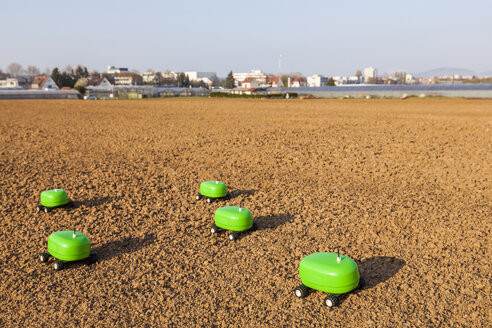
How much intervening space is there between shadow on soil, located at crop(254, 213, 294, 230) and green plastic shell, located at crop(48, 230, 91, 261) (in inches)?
123

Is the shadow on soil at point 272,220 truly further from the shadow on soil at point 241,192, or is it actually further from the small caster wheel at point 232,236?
the shadow on soil at point 241,192

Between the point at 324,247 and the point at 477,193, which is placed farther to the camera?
the point at 477,193

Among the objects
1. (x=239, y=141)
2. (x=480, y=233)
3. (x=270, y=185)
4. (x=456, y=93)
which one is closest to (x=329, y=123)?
(x=239, y=141)

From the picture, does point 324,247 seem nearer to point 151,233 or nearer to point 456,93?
point 151,233

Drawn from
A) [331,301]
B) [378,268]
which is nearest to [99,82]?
[378,268]

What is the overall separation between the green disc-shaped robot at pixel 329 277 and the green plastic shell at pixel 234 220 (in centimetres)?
183

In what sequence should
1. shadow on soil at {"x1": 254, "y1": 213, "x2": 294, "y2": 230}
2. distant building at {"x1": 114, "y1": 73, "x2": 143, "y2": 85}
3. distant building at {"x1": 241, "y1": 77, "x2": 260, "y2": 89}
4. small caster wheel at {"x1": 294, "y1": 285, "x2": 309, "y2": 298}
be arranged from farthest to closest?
distant building at {"x1": 241, "y1": 77, "x2": 260, "y2": 89}, distant building at {"x1": 114, "y1": 73, "x2": 143, "y2": 85}, shadow on soil at {"x1": 254, "y1": 213, "x2": 294, "y2": 230}, small caster wheel at {"x1": 294, "y1": 285, "x2": 309, "y2": 298}

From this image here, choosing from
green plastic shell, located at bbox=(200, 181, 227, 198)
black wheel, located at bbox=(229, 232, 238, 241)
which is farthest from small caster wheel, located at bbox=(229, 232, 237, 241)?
green plastic shell, located at bbox=(200, 181, 227, 198)

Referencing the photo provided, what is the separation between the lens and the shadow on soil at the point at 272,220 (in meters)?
7.45

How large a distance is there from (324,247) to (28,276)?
4.65 meters

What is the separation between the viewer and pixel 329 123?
21.0 m

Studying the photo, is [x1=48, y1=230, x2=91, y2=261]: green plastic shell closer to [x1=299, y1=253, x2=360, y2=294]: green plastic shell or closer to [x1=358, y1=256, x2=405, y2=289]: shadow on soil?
[x1=299, y1=253, x2=360, y2=294]: green plastic shell

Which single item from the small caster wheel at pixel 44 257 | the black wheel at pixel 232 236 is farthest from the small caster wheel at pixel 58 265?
the black wheel at pixel 232 236

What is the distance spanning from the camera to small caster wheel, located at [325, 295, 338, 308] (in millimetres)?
4830
